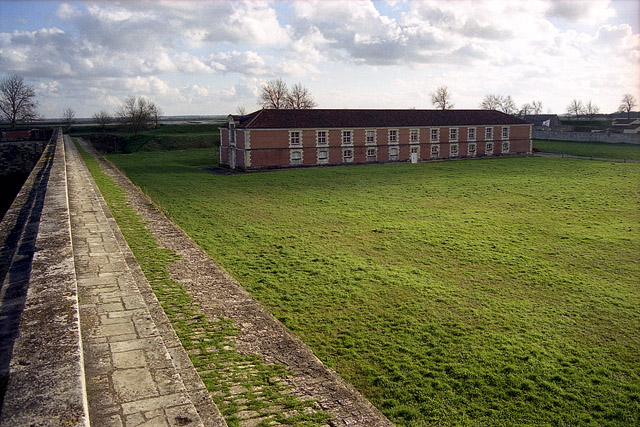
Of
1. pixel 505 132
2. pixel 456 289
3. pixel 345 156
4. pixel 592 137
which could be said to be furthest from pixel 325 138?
pixel 592 137

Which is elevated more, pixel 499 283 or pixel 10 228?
pixel 10 228

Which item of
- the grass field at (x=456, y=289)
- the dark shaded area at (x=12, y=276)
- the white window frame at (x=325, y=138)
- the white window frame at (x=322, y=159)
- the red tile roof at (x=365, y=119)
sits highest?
the red tile roof at (x=365, y=119)

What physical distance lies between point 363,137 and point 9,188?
97.6 ft

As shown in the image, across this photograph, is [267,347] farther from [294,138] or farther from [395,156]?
[395,156]

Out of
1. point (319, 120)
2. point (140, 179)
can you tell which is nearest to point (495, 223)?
point (140, 179)

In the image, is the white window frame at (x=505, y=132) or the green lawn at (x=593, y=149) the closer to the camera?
the green lawn at (x=593, y=149)

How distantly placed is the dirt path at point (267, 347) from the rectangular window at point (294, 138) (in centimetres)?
2993

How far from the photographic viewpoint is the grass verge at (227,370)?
5840 millimetres

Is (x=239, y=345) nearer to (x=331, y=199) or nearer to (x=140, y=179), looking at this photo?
(x=331, y=199)

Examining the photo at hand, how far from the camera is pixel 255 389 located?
638 centimetres

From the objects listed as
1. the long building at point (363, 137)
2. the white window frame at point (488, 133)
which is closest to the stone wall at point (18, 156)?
the long building at point (363, 137)

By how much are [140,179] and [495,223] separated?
24.2 metres

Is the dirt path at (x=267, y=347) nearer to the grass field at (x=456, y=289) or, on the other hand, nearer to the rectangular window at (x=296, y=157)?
the grass field at (x=456, y=289)

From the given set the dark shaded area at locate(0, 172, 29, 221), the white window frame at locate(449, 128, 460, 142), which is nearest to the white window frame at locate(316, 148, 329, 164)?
the white window frame at locate(449, 128, 460, 142)
